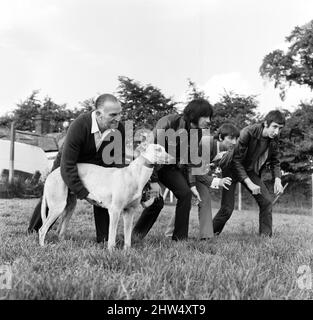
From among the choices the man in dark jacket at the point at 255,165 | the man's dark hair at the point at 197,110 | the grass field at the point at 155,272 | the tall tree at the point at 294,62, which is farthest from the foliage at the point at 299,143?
the grass field at the point at 155,272

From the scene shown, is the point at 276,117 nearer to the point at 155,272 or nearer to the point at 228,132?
the point at 228,132

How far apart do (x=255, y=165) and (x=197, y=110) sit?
6.35 ft

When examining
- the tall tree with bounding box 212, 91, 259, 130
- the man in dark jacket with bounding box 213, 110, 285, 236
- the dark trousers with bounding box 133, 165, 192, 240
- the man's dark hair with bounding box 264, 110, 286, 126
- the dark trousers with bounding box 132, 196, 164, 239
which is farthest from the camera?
the tall tree with bounding box 212, 91, 259, 130

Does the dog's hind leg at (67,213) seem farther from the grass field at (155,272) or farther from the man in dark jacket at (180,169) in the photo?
the man in dark jacket at (180,169)

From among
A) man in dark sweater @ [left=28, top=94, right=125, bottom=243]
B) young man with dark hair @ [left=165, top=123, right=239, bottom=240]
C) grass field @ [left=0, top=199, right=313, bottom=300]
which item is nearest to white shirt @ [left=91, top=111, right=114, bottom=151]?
man in dark sweater @ [left=28, top=94, right=125, bottom=243]

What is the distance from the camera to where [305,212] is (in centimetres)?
2050

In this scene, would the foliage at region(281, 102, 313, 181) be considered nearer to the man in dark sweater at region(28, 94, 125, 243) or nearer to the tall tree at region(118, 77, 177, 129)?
the tall tree at region(118, 77, 177, 129)

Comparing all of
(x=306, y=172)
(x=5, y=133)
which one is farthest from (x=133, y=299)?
(x=5, y=133)

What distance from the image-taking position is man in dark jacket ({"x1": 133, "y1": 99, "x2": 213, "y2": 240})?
18.3 feet

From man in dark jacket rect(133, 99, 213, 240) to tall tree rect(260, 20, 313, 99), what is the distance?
25.8 meters

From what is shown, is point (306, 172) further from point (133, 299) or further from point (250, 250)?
point (133, 299)

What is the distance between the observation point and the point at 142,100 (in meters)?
34.6

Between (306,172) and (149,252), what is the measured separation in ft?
79.9

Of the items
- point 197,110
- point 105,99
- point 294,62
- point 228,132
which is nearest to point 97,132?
point 105,99
